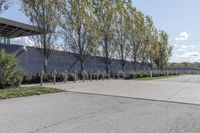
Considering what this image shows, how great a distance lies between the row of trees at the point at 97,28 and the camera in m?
26.5

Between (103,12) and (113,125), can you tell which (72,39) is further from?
(113,125)

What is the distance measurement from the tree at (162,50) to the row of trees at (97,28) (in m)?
2.71

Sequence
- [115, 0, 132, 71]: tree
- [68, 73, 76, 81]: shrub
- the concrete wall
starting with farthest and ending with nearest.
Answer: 1. [115, 0, 132, 71]: tree
2. [68, 73, 76, 81]: shrub
3. the concrete wall

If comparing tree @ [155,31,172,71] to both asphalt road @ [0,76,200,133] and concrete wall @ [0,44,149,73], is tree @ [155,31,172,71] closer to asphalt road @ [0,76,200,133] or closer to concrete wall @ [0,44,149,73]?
concrete wall @ [0,44,149,73]

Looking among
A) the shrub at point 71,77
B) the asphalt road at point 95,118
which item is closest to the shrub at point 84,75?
the shrub at point 71,77

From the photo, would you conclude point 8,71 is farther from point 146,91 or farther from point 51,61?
point 51,61

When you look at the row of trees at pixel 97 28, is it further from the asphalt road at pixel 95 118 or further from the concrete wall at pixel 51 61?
the asphalt road at pixel 95 118

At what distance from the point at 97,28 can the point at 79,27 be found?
3818 millimetres

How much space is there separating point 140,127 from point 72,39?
81.2 ft

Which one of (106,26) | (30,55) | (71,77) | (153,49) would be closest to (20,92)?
(71,77)

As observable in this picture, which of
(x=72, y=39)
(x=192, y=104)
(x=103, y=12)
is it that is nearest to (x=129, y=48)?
(x=103, y=12)

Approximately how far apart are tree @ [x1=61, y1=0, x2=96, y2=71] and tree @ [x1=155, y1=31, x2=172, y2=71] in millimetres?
27458

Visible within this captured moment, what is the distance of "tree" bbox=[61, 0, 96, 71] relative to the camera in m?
30.1

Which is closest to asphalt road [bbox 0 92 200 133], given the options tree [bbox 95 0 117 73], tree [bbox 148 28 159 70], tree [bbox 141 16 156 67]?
tree [bbox 95 0 117 73]
